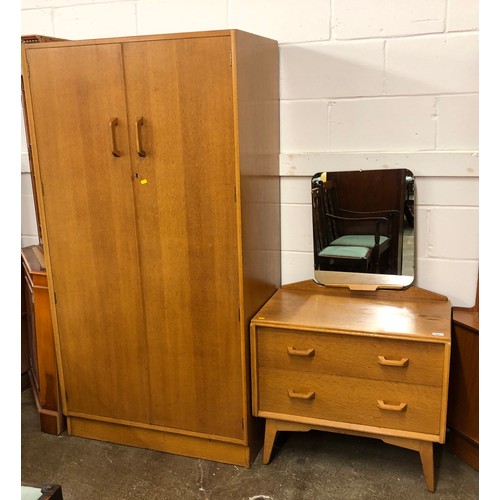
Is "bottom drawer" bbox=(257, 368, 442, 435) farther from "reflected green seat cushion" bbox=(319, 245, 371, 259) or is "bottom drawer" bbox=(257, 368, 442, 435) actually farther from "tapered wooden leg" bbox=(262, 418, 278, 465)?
"reflected green seat cushion" bbox=(319, 245, 371, 259)

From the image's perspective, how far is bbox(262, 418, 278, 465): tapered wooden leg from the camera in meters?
Result: 2.13

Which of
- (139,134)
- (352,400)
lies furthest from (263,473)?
(139,134)

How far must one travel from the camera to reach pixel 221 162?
1928mm

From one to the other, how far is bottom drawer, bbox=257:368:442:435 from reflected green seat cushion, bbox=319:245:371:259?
565 millimetres

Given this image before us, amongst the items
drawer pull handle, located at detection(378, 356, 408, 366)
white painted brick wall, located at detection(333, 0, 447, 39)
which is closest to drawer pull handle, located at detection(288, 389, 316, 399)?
drawer pull handle, located at detection(378, 356, 408, 366)

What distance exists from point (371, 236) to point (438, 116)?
56 centimetres

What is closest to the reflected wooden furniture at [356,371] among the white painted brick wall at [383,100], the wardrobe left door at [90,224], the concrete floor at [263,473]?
the concrete floor at [263,473]

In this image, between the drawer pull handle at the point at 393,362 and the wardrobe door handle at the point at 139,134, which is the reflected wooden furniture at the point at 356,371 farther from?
the wardrobe door handle at the point at 139,134

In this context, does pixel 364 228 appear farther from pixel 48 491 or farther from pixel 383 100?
pixel 48 491

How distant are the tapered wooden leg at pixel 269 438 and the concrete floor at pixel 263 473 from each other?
0.13 feet

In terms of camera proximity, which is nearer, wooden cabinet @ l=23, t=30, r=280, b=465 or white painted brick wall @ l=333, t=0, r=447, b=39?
wooden cabinet @ l=23, t=30, r=280, b=465
